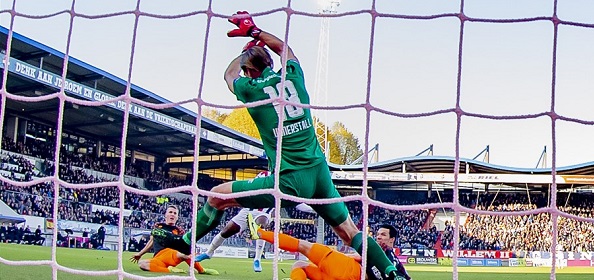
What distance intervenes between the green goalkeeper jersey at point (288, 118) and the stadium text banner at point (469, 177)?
60.1ft

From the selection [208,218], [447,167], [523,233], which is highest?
[447,167]

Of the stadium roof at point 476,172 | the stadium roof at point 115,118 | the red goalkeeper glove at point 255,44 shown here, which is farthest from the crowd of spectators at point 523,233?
the red goalkeeper glove at point 255,44

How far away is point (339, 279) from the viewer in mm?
4031

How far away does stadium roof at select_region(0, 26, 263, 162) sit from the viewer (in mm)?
15500

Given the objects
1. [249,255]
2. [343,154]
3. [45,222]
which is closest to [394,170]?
[249,255]

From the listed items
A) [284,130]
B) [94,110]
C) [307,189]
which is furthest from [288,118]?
[94,110]

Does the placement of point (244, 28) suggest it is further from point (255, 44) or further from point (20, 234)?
point (20, 234)

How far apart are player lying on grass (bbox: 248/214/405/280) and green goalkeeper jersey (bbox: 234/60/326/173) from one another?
0.69 meters

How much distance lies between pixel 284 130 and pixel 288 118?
2.5 inches

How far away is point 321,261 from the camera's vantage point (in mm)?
4188

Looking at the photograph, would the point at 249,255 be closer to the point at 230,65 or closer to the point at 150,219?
the point at 150,219

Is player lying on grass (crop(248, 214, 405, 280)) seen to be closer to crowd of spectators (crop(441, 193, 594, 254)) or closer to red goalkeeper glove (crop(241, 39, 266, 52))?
red goalkeeper glove (crop(241, 39, 266, 52))

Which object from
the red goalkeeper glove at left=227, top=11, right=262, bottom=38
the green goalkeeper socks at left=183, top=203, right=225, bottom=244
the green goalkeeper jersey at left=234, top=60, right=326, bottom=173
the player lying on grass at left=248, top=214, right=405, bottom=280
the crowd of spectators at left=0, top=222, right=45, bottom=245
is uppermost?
the red goalkeeper glove at left=227, top=11, right=262, bottom=38

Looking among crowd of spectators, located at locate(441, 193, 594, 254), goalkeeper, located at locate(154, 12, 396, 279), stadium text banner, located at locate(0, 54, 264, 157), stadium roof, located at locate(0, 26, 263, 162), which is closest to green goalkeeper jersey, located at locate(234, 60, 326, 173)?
goalkeeper, located at locate(154, 12, 396, 279)
